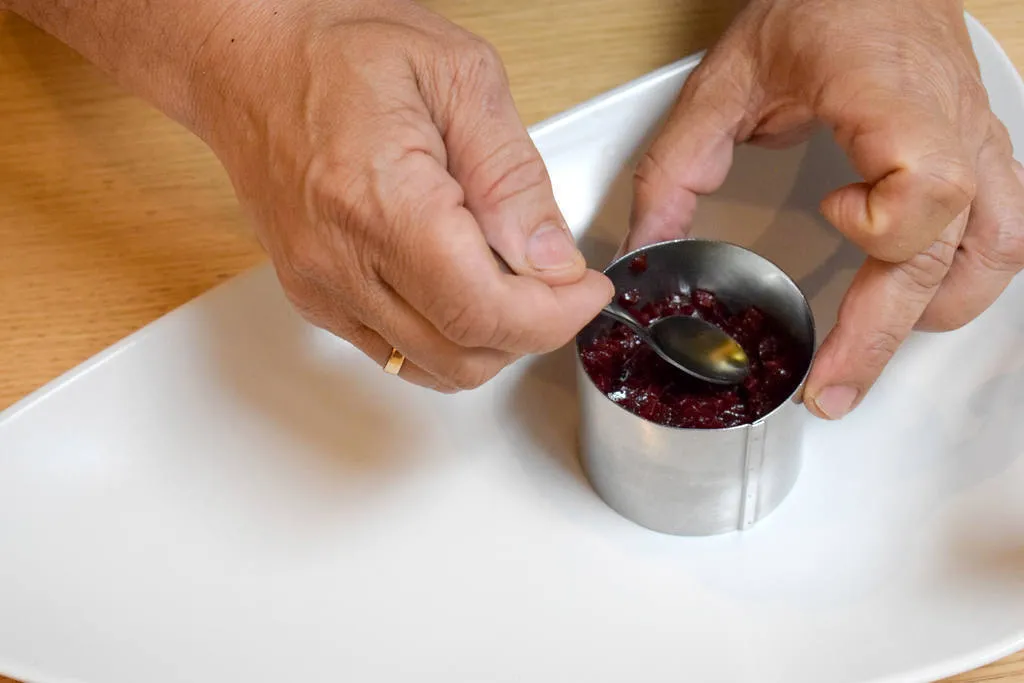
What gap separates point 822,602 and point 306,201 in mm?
455

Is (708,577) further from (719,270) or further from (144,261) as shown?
(144,261)

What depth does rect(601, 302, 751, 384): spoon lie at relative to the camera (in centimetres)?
84

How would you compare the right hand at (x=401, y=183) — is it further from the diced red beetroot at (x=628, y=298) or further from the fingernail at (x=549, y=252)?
the diced red beetroot at (x=628, y=298)

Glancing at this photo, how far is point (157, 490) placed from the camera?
2.89 feet

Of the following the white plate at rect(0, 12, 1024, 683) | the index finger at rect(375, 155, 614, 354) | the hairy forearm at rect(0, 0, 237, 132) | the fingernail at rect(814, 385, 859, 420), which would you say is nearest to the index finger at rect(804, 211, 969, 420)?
the fingernail at rect(814, 385, 859, 420)

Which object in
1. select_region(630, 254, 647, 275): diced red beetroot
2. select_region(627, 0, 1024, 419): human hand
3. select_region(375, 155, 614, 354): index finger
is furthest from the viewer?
select_region(630, 254, 647, 275): diced red beetroot

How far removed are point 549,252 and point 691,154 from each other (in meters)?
0.26

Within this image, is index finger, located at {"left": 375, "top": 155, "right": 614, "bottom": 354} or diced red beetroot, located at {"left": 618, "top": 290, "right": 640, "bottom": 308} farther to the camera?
diced red beetroot, located at {"left": 618, "top": 290, "right": 640, "bottom": 308}

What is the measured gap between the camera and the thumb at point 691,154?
91 centimetres

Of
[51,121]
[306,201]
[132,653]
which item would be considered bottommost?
[132,653]

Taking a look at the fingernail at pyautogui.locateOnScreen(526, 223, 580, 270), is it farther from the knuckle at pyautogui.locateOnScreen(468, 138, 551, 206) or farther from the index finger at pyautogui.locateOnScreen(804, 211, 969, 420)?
the index finger at pyautogui.locateOnScreen(804, 211, 969, 420)

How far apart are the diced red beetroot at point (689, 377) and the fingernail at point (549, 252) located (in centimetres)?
14

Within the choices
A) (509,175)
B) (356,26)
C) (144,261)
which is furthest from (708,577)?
(144,261)

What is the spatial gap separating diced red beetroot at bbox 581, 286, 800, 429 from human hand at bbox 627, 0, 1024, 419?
0.14 ft
